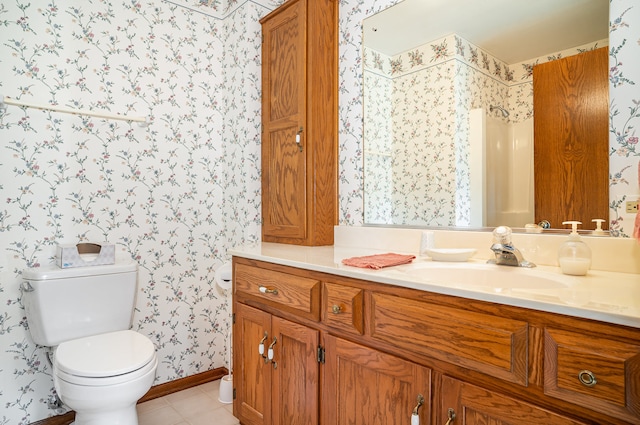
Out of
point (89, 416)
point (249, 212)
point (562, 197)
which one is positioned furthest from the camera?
point (249, 212)

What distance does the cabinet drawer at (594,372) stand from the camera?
0.63 metres

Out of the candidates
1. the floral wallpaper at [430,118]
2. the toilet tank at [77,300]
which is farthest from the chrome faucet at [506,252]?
the toilet tank at [77,300]

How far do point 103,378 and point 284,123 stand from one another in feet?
4.66

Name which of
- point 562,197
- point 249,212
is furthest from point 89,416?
point 562,197

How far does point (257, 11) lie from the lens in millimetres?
2219

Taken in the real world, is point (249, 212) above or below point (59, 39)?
below

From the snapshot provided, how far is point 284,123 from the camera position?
1.99 m

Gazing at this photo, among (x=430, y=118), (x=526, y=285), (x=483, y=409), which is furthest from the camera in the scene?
(x=430, y=118)

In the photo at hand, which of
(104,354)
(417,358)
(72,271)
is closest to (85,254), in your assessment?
(72,271)

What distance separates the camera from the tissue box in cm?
170

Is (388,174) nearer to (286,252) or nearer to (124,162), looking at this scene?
(286,252)

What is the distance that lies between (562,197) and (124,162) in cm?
208

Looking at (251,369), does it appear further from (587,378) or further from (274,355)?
(587,378)

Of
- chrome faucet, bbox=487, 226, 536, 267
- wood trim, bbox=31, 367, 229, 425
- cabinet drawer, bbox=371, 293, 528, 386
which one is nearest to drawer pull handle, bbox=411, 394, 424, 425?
cabinet drawer, bbox=371, 293, 528, 386
